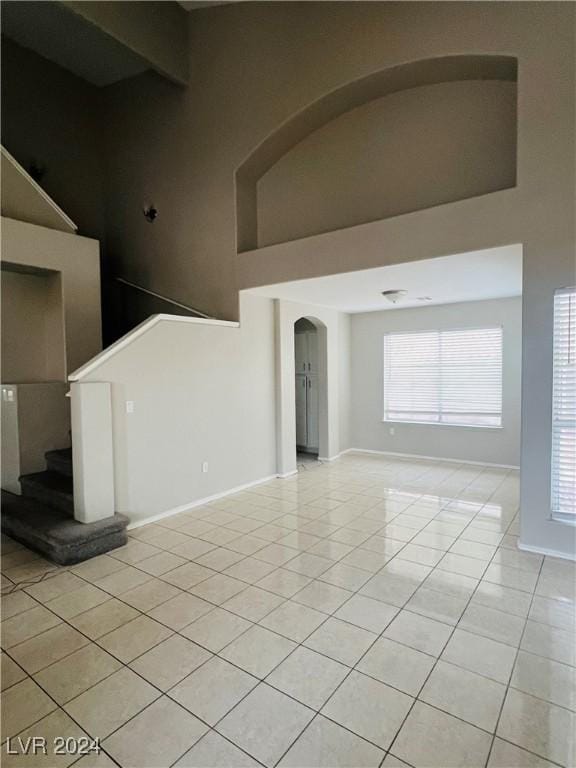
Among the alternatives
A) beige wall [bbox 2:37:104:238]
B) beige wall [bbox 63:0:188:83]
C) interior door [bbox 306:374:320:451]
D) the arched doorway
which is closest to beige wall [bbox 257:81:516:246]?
beige wall [bbox 63:0:188:83]

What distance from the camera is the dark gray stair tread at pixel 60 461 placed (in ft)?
14.9

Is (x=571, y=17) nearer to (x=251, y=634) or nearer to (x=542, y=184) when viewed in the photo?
(x=542, y=184)

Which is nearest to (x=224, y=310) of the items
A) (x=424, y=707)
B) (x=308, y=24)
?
(x=308, y=24)

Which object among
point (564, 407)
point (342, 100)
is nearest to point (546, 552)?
point (564, 407)

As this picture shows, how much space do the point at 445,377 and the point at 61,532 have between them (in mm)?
5632

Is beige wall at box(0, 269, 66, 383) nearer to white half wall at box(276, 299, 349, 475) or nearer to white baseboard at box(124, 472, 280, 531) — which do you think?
white baseboard at box(124, 472, 280, 531)

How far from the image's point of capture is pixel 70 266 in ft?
16.6

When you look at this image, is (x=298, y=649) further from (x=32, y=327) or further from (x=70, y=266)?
(x=32, y=327)

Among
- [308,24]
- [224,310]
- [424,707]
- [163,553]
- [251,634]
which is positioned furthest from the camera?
[224,310]

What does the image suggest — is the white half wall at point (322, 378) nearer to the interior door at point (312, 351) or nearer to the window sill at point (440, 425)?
the interior door at point (312, 351)

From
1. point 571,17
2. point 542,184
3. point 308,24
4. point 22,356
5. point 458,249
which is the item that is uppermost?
point 308,24

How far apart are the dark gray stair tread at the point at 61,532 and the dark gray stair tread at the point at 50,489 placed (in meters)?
0.09

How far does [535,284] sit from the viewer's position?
10.7 feet

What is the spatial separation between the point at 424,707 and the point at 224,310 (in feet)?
15.2
